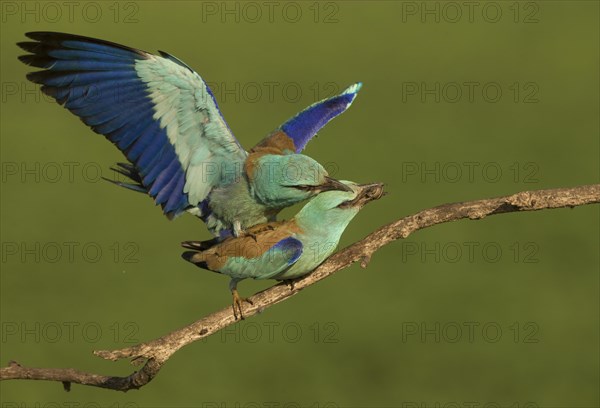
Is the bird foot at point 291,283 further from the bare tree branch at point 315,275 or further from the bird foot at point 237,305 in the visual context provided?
the bird foot at point 237,305

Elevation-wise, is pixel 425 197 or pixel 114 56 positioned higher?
pixel 114 56

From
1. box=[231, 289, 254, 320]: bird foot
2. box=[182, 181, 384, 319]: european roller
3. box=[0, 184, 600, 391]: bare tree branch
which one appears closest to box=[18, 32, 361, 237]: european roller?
box=[182, 181, 384, 319]: european roller

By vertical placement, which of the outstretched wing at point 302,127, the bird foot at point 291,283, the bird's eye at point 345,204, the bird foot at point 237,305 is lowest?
the bird foot at point 237,305

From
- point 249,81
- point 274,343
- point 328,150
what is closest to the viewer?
point 274,343

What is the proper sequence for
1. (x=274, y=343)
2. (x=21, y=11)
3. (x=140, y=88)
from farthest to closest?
(x=21, y=11)
(x=274, y=343)
(x=140, y=88)

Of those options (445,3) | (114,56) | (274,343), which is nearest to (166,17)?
(445,3)

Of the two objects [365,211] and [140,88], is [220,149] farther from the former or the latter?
[365,211]

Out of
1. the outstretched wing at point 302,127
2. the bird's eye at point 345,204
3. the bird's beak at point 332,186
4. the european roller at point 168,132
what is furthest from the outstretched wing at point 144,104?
the bird's eye at point 345,204
